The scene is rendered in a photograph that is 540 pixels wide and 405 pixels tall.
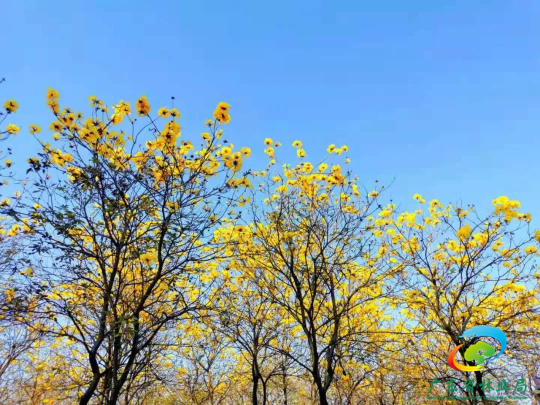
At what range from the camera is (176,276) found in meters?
3.98

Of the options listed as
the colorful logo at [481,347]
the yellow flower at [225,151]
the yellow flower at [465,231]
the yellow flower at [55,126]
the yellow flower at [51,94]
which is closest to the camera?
the yellow flower at [51,94]

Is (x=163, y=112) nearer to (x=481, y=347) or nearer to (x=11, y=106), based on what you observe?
(x=11, y=106)

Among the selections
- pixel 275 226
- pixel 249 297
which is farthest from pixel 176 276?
pixel 249 297

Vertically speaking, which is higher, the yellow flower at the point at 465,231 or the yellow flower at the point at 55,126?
the yellow flower at the point at 55,126

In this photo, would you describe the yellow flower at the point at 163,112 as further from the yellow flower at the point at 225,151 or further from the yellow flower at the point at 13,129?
the yellow flower at the point at 13,129

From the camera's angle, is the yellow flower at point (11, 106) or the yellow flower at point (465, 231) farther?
the yellow flower at point (465, 231)

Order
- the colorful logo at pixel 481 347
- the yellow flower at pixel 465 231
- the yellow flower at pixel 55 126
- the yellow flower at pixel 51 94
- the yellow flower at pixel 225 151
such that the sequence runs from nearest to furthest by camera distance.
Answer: the yellow flower at pixel 51 94, the yellow flower at pixel 55 126, the yellow flower at pixel 225 151, the yellow flower at pixel 465 231, the colorful logo at pixel 481 347

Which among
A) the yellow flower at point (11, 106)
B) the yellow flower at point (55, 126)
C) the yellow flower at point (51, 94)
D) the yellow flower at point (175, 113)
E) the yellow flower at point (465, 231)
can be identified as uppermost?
the yellow flower at point (11, 106)

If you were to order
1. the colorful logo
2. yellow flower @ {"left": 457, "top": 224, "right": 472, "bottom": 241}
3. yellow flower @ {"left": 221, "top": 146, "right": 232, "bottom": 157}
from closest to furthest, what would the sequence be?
yellow flower @ {"left": 221, "top": 146, "right": 232, "bottom": 157} → yellow flower @ {"left": 457, "top": 224, "right": 472, "bottom": 241} → the colorful logo

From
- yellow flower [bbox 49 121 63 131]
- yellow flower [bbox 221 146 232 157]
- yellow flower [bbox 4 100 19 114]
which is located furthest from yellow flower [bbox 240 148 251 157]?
yellow flower [bbox 4 100 19 114]

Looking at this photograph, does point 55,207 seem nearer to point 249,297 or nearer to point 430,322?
point 249,297

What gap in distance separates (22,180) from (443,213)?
6128 millimetres

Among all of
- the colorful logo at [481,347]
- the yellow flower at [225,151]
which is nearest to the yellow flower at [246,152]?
the yellow flower at [225,151]

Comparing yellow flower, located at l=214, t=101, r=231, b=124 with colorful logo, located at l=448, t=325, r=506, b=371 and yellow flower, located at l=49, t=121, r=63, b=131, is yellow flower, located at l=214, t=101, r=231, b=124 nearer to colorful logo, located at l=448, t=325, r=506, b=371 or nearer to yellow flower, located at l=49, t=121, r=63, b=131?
yellow flower, located at l=49, t=121, r=63, b=131
